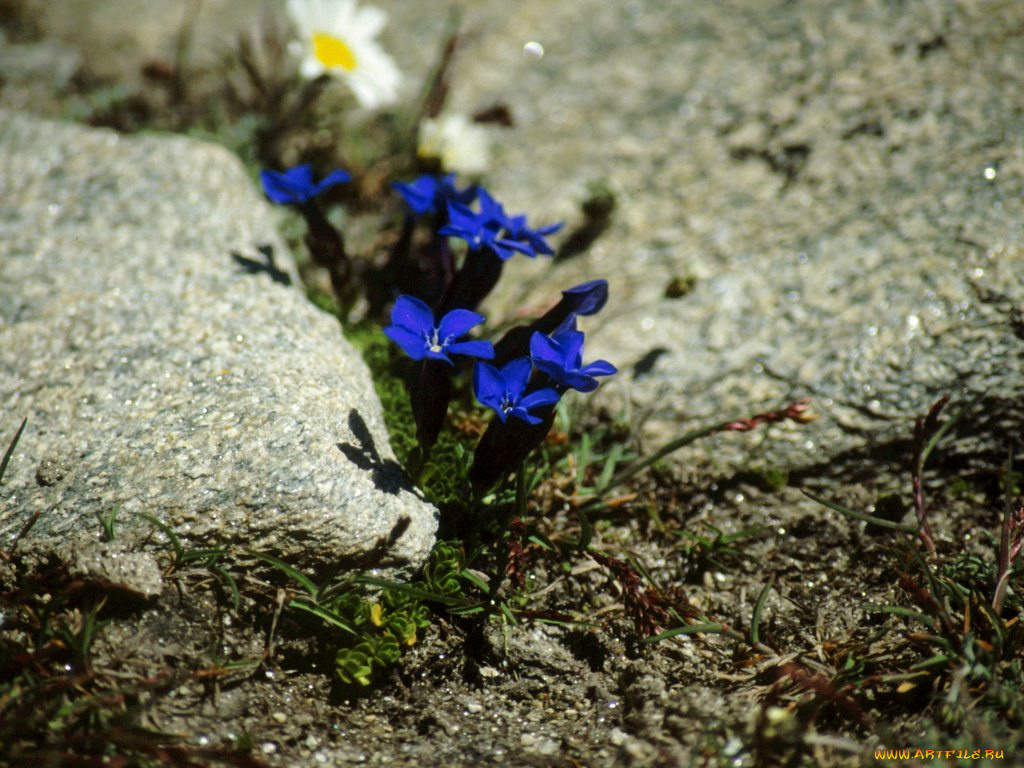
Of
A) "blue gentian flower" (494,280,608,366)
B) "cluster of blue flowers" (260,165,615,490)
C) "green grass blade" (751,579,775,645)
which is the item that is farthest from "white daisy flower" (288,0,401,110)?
"green grass blade" (751,579,775,645)

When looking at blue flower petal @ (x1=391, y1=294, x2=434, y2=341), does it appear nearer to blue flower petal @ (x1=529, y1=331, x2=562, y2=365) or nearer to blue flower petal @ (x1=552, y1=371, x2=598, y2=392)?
blue flower petal @ (x1=529, y1=331, x2=562, y2=365)

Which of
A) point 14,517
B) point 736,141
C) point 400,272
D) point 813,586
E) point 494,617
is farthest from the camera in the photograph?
point 736,141

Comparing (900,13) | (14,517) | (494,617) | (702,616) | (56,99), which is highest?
(900,13)

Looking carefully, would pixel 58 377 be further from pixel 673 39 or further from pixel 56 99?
pixel 673 39

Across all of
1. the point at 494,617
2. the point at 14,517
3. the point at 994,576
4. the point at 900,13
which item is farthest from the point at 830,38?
the point at 14,517

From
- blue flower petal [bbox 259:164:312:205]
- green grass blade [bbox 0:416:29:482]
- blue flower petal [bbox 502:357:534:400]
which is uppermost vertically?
blue flower petal [bbox 259:164:312:205]

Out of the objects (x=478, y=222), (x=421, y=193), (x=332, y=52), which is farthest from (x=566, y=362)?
(x=332, y=52)

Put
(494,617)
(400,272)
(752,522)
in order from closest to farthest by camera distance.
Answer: (494,617)
(752,522)
(400,272)
